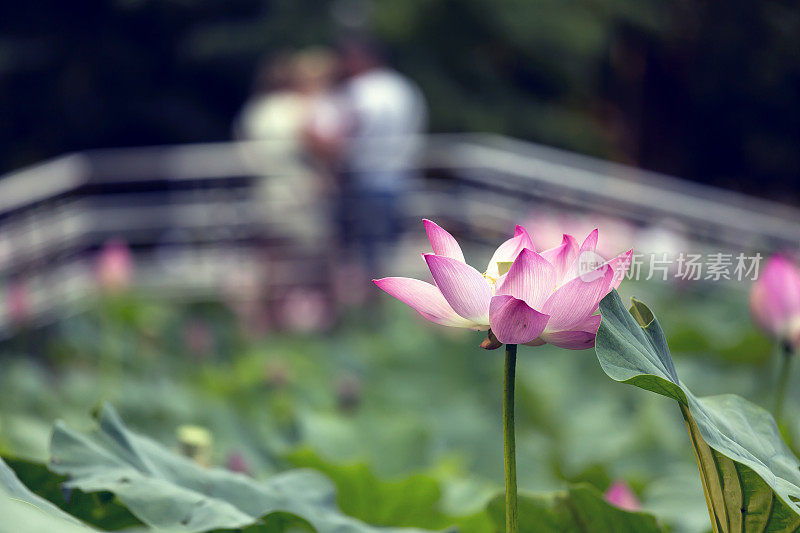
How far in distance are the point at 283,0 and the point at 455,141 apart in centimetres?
176

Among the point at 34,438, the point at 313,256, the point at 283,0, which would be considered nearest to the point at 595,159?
the point at 283,0

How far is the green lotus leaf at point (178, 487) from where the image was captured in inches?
26.0

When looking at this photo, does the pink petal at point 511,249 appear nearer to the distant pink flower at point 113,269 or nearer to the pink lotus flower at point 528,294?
the pink lotus flower at point 528,294

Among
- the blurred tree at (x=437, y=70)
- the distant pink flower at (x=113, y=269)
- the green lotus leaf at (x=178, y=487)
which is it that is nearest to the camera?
the green lotus leaf at (x=178, y=487)

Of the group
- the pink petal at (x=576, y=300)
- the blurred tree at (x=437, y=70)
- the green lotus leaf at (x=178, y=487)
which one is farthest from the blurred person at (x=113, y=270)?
the blurred tree at (x=437, y=70)

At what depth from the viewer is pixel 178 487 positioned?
2.37 feet

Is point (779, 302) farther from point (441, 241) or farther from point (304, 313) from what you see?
point (304, 313)

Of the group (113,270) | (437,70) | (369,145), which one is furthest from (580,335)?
(437,70)

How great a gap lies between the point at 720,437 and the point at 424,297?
0.22m

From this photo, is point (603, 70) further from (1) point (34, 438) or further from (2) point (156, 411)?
(1) point (34, 438)

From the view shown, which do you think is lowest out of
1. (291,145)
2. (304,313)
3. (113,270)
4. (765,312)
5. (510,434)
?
(510,434)

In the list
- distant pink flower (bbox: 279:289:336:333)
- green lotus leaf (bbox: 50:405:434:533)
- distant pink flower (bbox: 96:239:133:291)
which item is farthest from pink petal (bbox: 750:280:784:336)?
distant pink flower (bbox: 279:289:336:333)

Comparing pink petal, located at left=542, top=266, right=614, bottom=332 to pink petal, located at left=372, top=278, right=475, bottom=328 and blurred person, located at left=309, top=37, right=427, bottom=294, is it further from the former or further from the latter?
blurred person, located at left=309, top=37, right=427, bottom=294

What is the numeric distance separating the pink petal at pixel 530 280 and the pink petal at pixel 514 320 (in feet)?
0.05
